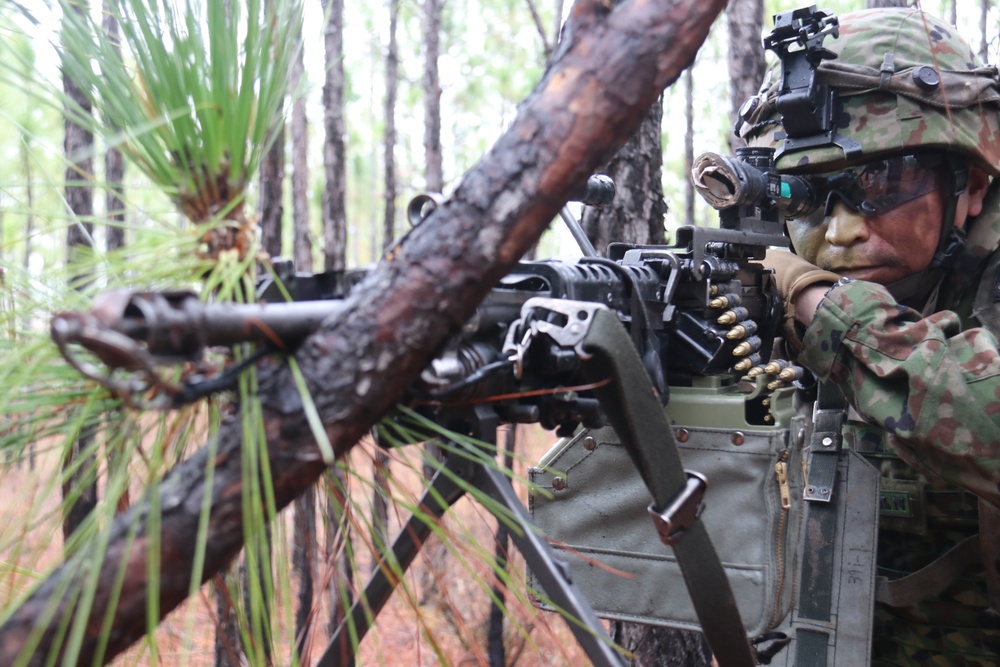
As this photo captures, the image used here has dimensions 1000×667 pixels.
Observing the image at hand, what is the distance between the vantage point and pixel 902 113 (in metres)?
2.55

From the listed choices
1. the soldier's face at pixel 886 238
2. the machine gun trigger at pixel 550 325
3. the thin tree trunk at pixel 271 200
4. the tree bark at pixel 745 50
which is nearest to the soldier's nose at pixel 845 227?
the soldier's face at pixel 886 238

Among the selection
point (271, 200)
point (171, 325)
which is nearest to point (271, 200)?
point (271, 200)

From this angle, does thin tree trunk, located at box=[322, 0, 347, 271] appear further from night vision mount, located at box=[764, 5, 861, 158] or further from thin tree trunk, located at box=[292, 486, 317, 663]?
night vision mount, located at box=[764, 5, 861, 158]

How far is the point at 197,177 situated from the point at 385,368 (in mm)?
384

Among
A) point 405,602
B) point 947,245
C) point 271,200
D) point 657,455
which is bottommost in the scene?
point 405,602

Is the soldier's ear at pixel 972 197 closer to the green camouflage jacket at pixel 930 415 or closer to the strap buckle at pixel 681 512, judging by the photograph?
the green camouflage jacket at pixel 930 415

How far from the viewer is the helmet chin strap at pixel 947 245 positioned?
2604mm

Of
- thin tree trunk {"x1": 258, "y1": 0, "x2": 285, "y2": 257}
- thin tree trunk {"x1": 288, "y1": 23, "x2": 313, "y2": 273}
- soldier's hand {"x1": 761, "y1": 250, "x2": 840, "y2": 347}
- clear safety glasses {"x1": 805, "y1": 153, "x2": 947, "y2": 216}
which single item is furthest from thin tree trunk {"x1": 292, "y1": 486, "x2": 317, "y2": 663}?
thin tree trunk {"x1": 288, "y1": 23, "x2": 313, "y2": 273}

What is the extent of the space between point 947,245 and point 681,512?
1.59 meters

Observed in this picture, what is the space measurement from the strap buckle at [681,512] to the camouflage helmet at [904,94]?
54.1 inches

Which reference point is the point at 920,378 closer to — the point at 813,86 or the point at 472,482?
the point at 813,86

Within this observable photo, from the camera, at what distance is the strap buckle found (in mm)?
1610

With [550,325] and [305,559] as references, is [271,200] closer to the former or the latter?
[305,559]

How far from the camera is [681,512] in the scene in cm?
162
